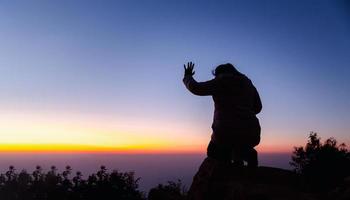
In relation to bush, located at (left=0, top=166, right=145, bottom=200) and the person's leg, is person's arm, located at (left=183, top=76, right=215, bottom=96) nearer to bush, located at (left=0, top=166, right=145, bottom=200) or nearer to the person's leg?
the person's leg

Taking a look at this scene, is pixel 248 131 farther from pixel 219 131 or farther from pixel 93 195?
pixel 93 195

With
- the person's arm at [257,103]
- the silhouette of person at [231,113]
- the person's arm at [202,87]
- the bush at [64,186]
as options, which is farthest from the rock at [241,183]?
the bush at [64,186]

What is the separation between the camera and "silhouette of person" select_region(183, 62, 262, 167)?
22.4 feet

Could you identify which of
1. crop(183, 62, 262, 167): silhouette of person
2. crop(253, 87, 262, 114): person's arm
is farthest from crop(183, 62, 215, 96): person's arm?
crop(253, 87, 262, 114): person's arm

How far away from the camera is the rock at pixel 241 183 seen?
20.0 ft

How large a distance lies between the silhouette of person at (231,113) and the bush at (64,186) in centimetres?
2207

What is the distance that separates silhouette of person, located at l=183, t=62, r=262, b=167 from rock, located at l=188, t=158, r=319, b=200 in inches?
8.5

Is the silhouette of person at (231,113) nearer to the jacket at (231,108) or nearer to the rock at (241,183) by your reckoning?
the jacket at (231,108)

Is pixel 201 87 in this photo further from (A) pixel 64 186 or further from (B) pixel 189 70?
(A) pixel 64 186

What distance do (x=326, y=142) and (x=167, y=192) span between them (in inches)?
984

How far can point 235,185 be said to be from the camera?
6.52 metres

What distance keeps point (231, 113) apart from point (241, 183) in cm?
114

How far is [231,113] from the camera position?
689 centimetres

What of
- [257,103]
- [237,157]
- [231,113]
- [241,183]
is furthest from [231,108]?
[241,183]
